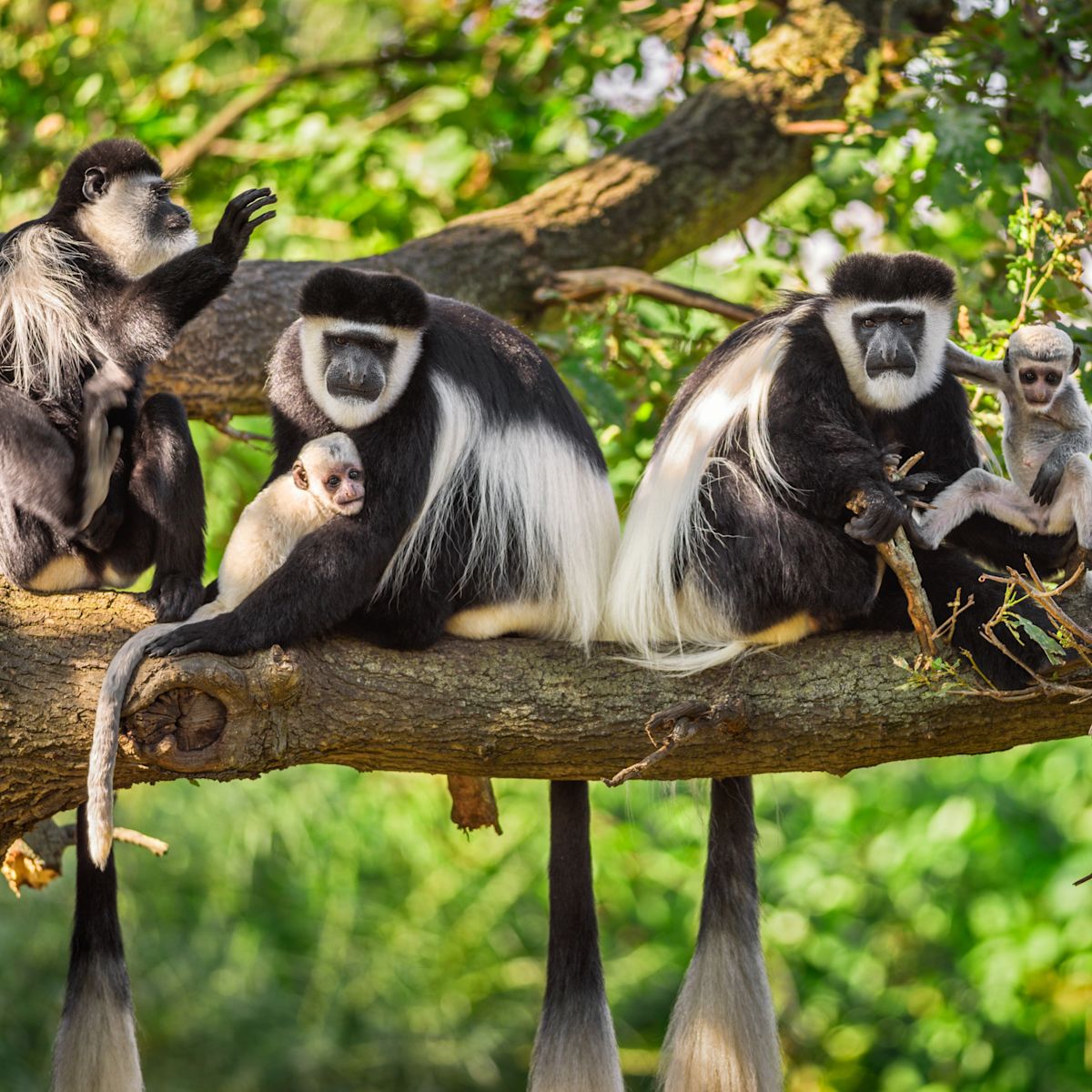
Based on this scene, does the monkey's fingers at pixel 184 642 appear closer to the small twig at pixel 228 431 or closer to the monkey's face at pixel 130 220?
the monkey's face at pixel 130 220

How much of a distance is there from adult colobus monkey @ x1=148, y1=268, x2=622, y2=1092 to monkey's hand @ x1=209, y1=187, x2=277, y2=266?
0.48 feet

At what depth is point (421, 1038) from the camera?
623 centimetres

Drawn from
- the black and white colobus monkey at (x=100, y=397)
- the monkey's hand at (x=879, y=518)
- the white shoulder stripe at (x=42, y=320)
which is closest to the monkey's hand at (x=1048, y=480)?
the monkey's hand at (x=879, y=518)

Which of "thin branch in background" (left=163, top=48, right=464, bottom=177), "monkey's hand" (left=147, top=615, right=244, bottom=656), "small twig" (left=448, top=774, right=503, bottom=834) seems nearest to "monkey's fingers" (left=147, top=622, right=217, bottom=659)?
"monkey's hand" (left=147, top=615, right=244, bottom=656)

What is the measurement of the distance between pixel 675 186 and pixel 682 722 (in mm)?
2238

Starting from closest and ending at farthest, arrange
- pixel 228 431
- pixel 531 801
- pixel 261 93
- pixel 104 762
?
pixel 104 762, pixel 228 431, pixel 261 93, pixel 531 801

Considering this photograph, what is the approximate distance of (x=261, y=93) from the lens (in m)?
4.85

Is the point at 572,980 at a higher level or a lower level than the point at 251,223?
lower

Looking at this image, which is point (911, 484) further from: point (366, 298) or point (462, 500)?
point (366, 298)

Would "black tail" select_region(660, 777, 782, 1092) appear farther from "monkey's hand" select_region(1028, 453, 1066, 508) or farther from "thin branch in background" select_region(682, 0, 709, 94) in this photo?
"thin branch in background" select_region(682, 0, 709, 94)

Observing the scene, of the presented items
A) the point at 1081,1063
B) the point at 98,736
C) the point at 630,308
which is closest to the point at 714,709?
the point at 98,736

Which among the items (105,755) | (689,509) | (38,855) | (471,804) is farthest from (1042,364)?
(38,855)

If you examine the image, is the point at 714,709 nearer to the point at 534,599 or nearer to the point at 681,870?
the point at 534,599

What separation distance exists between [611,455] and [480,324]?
0.86 m
